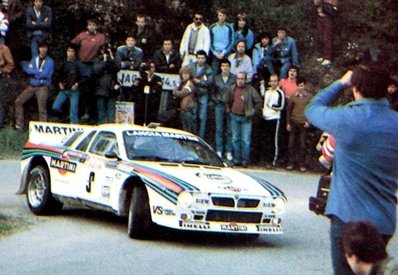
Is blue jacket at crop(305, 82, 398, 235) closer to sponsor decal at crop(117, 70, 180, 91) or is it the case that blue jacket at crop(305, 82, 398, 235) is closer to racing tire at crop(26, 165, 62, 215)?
racing tire at crop(26, 165, 62, 215)

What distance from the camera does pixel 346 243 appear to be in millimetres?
5449

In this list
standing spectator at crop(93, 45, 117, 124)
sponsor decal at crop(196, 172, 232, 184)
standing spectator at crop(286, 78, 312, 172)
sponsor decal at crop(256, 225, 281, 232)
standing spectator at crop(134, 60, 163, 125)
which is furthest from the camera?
standing spectator at crop(93, 45, 117, 124)

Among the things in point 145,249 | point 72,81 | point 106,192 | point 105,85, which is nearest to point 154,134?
point 106,192

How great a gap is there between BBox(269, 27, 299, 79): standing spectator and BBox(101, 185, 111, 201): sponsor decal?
10.1 meters

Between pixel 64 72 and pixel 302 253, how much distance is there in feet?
38.9

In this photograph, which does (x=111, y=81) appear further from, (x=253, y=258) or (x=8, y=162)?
(x=253, y=258)

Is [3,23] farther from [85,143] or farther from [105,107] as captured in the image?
[85,143]

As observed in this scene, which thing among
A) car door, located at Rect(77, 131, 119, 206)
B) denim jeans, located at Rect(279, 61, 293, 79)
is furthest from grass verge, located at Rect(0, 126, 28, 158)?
car door, located at Rect(77, 131, 119, 206)

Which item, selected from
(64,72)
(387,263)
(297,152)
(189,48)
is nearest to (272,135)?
(297,152)

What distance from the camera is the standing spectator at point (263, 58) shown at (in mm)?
24578

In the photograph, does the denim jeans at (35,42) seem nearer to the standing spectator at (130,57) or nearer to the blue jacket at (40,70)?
the blue jacket at (40,70)

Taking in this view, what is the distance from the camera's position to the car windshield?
15109 mm

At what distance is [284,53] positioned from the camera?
2455cm

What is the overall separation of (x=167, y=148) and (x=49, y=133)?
2.60 m
